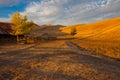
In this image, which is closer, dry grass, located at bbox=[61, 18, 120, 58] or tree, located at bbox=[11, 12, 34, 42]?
dry grass, located at bbox=[61, 18, 120, 58]

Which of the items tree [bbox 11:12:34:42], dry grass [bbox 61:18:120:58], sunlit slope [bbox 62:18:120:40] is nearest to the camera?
dry grass [bbox 61:18:120:58]

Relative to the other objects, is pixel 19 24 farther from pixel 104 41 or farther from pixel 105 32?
pixel 105 32

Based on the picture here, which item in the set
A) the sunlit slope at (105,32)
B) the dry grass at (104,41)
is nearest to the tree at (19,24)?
the dry grass at (104,41)

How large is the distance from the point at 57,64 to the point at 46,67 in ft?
4.35

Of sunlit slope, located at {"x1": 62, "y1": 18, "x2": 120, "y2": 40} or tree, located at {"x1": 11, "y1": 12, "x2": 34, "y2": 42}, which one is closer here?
tree, located at {"x1": 11, "y1": 12, "x2": 34, "y2": 42}

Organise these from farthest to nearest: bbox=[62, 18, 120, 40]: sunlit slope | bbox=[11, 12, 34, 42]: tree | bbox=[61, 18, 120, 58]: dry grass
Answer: bbox=[62, 18, 120, 40]: sunlit slope, bbox=[11, 12, 34, 42]: tree, bbox=[61, 18, 120, 58]: dry grass

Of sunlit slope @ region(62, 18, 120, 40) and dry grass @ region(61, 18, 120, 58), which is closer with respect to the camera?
dry grass @ region(61, 18, 120, 58)

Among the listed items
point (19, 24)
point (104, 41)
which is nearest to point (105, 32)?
point (104, 41)

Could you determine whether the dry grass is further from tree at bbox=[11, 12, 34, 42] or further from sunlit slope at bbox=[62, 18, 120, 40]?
tree at bbox=[11, 12, 34, 42]

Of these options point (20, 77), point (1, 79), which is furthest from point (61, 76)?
point (1, 79)

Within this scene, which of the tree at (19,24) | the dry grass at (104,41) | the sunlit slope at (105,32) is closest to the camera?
the dry grass at (104,41)

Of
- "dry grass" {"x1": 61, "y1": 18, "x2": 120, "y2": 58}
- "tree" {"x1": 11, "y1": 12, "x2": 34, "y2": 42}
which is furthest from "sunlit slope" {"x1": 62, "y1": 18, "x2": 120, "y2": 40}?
"tree" {"x1": 11, "y1": 12, "x2": 34, "y2": 42}

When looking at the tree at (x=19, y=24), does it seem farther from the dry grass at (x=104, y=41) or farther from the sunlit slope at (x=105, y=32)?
the sunlit slope at (x=105, y=32)

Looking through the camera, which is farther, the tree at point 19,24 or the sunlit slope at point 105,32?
the sunlit slope at point 105,32
